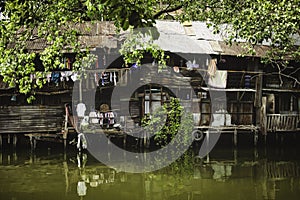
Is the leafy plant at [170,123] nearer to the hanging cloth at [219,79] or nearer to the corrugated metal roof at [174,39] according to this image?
the hanging cloth at [219,79]

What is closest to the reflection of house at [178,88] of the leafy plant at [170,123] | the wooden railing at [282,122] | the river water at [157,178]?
the wooden railing at [282,122]

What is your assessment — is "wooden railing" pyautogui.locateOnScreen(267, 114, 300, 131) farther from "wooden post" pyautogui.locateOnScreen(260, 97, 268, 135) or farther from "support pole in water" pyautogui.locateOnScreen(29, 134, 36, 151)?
"support pole in water" pyautogui.locateOnScreen(29, 134, 36, 151)

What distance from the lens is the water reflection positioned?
9.51 meters

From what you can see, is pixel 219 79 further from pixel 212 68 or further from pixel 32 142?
pixel 32 142

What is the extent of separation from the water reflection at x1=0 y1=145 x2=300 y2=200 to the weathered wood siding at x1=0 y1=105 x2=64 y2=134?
1.60 metres

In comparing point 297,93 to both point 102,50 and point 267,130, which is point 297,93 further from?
point 102,50

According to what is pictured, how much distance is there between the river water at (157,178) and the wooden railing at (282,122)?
1.45 m

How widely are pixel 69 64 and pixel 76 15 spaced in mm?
9260

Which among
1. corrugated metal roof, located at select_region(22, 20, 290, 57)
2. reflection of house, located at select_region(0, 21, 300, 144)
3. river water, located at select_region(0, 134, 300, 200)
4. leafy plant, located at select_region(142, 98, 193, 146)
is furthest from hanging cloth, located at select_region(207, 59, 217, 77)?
river water, located at select_region(0, 134, 300, 200)

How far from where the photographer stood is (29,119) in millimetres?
16781

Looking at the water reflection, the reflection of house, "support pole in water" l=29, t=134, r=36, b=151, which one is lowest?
the water reflection

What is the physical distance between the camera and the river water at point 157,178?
949 cm

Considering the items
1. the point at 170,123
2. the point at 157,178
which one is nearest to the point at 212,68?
the point at 170,123

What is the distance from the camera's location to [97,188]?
10109 mm
